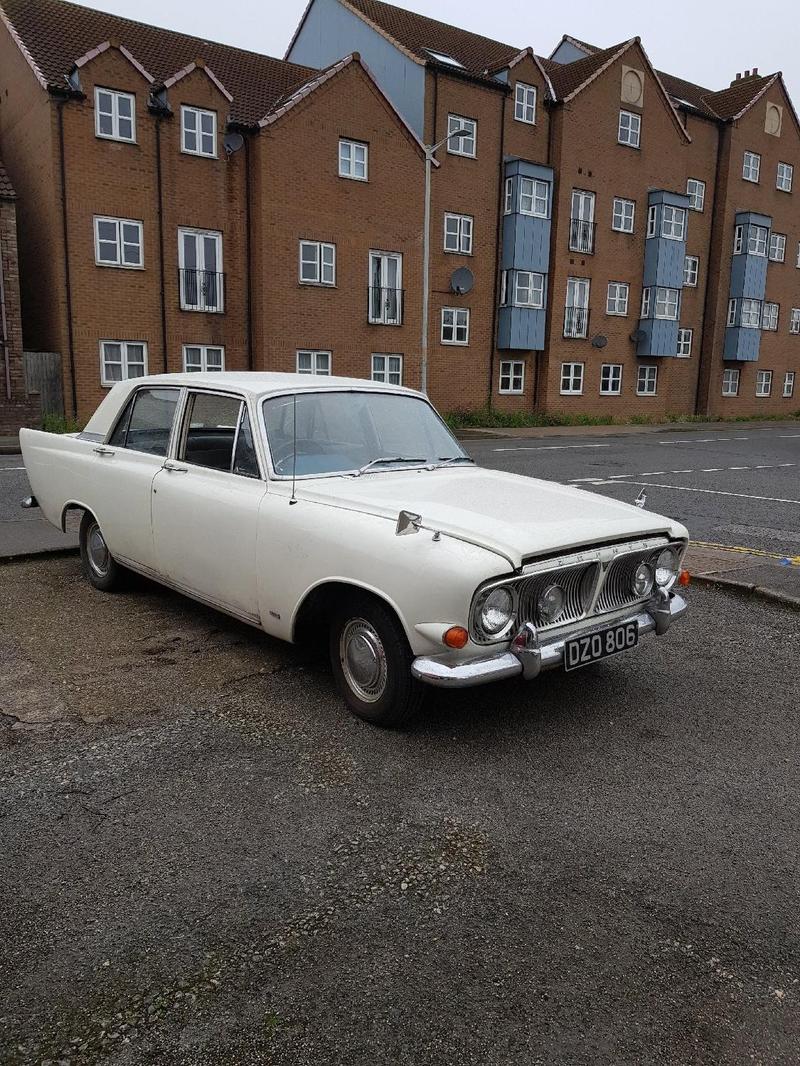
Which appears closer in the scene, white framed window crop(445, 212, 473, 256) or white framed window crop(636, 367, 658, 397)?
white framed window crop(445, 212, 473, 256)

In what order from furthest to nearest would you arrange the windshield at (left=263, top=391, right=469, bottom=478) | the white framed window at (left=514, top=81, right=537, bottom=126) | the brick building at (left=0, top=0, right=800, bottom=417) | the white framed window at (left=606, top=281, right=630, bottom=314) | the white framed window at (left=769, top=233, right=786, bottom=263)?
the white framed window at (left=769, top=233, right=786, bottom=263)
the white framed window at (left=606, top=281, right=630, bottom=314)
the white framed window at (left=514, top=81, right=537, bottom=126)
the brick building at (left=0, top=0, right=800, bottom=417)
the windshield at (left=263, top=391, right=469, bottom=478)

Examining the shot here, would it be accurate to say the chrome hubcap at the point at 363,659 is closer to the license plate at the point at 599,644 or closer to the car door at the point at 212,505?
the car door at the point at 212,505

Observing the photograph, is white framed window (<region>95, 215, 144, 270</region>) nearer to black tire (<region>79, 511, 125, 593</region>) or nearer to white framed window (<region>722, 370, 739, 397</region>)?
black tire (<region>79, 511, 125, 593</region>)

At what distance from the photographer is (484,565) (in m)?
3.62

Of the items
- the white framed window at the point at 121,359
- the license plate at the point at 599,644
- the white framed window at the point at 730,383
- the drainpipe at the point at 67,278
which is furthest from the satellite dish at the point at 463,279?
the license plate at the point at 599,644

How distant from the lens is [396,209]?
1105 inches

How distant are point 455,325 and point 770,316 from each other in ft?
66.2

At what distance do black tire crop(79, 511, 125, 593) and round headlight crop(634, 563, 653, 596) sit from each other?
12.2 feet

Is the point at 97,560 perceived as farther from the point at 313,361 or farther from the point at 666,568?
the point at 313,361

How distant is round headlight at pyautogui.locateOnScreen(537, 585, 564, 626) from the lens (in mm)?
3947

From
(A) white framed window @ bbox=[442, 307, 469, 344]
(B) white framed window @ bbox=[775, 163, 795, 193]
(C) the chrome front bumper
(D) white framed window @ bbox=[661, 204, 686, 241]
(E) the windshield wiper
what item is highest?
(B) white framed window @ bbox=[775, 163, 795, 193]

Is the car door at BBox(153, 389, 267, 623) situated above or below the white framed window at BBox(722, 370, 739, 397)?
below

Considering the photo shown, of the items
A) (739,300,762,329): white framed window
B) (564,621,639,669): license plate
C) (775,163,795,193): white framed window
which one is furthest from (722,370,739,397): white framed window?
(564,621,639,669): license plate

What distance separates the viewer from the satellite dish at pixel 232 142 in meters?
24.9
